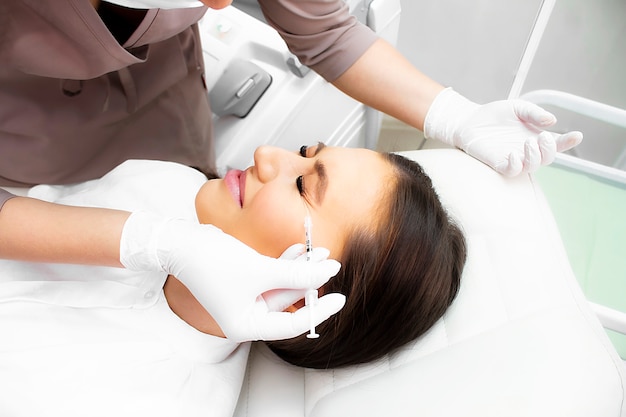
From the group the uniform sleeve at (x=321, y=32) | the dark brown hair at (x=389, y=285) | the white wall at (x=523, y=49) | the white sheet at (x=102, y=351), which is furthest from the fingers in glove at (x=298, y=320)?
the white wall at (x=523, y=49)

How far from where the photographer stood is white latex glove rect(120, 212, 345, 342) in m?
0.84

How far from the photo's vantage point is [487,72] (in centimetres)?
232

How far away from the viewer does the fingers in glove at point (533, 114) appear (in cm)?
115

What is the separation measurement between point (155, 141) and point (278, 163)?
505 millimetres

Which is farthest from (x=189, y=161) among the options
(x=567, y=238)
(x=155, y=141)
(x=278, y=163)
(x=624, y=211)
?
(x=624, y=211)

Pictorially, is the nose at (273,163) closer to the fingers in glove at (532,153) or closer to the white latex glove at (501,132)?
the white latex glove at (501,132)

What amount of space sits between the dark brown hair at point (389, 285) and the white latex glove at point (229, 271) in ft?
0.39

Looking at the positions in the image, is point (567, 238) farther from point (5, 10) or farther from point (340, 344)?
point (5, 10)

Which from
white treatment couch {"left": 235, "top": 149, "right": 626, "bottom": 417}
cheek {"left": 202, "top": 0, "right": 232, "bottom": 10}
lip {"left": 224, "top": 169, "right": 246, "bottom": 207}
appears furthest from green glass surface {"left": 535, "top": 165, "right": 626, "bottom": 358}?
cheek {"left": 202, "top": 0, "right": 232, "bottom": 10}

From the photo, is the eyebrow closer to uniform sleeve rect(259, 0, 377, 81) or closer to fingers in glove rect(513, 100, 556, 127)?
uniform sleeve rect(259, 0, 377, 81)

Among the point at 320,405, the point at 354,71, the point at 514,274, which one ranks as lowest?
the point at 320,405

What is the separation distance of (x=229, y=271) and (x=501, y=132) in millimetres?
749

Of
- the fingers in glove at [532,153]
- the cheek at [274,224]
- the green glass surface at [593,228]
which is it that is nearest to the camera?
the cheek at [274,224]

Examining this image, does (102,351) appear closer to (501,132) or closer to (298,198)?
(298,198)
